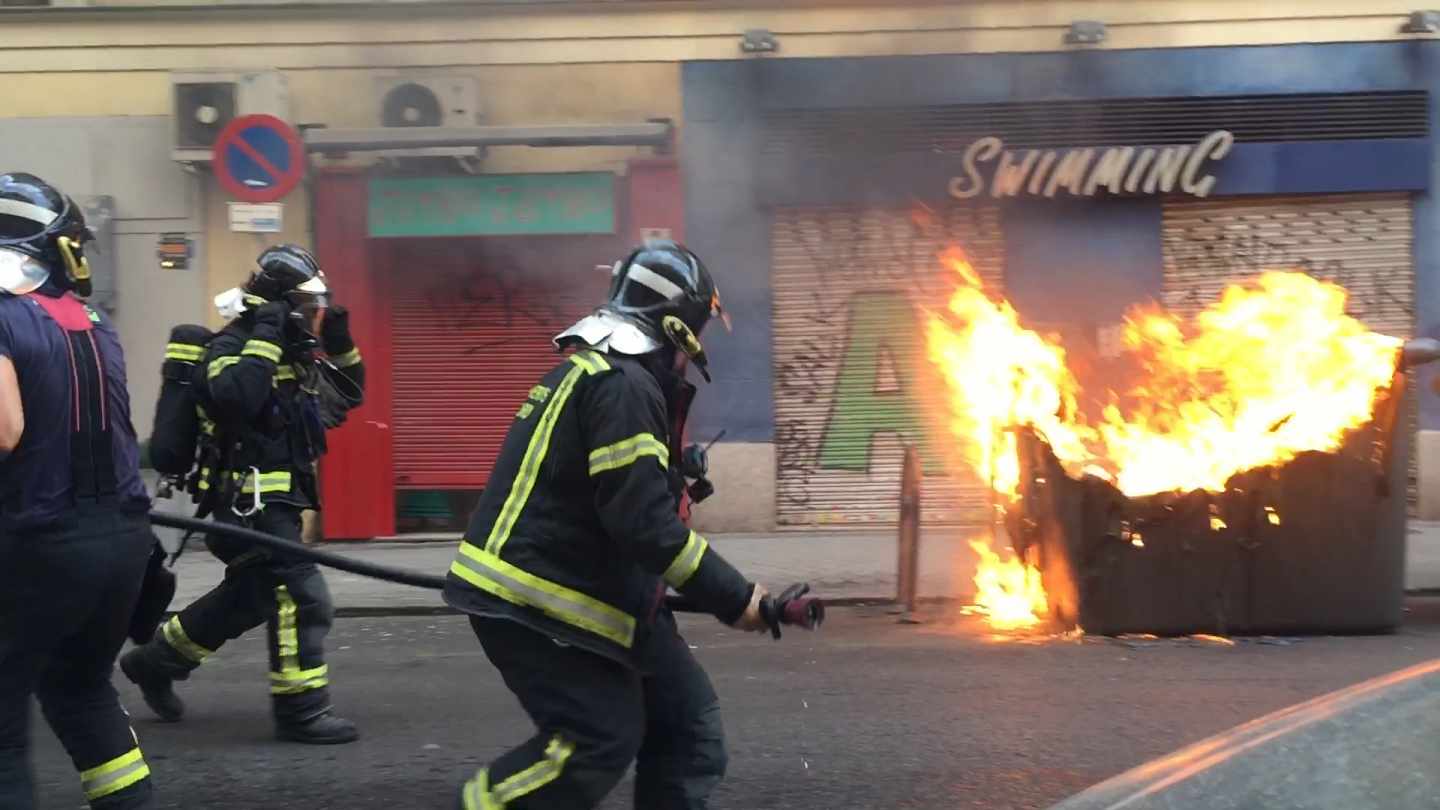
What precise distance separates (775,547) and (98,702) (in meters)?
7.13

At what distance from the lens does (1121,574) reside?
6.87 meters

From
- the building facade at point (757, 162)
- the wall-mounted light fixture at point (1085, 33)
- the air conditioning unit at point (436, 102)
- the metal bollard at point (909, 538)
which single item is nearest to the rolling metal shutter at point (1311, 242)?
the building facade at point (757, 162)

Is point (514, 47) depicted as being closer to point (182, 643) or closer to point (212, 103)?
point (212, 103)

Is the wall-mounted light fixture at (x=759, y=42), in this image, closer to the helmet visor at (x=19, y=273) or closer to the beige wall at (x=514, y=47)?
the beige wall at (x=514, y=47)

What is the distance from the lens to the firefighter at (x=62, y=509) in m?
3.36

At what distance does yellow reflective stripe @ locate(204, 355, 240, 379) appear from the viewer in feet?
16.4

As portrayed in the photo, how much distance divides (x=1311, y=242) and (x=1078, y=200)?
180 cm

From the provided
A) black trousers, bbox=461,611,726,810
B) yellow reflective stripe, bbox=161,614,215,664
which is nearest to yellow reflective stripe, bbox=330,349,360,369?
yellow reflective stripe, bbox=161,614,215,664

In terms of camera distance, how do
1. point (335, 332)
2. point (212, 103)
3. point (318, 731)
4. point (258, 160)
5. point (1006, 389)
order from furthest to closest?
point (212, 103), point (258, 160), point (1006, 389), point (335, 332), point (318, 731)

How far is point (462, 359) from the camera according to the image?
11.3 m

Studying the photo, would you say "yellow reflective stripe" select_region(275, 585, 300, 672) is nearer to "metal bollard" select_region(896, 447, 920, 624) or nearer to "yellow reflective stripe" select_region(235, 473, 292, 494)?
"yellow reflective stripe" select_region(235, 473, 292, 494)

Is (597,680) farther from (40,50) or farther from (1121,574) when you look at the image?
(40,50)

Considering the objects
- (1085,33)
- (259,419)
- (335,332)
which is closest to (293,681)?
(259,419)

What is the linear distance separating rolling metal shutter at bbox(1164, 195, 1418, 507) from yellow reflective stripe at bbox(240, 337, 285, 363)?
7.92 meters
